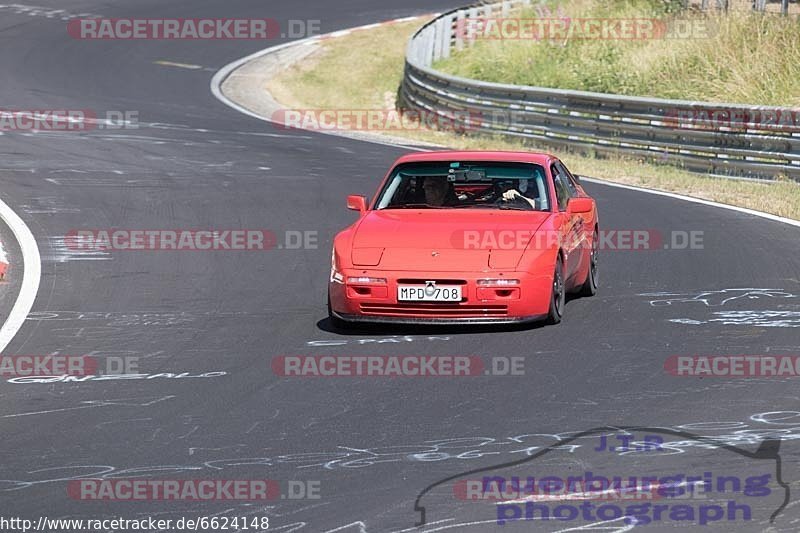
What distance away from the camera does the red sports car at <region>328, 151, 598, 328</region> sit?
10.5 metres

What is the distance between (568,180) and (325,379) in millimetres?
4415

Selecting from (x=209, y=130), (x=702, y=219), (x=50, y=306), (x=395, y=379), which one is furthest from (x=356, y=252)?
(x=209, y=130)

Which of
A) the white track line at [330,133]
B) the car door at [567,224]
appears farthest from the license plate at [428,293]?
the white track line at [330,133]

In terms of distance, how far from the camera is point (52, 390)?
352 inches

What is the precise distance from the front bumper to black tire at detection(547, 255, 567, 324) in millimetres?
107

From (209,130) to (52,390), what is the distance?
1754 cm

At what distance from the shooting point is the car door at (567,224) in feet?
37.3

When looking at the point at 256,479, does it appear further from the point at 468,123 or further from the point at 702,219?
the point at 468,123

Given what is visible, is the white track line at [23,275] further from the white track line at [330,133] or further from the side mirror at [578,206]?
the white track line at [330,133]

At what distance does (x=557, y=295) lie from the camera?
10.9m

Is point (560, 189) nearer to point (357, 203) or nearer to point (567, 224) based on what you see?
point (567, 224)

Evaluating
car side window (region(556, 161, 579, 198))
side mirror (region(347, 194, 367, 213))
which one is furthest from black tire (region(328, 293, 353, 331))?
car side window (region(556, 161, 579, 198))

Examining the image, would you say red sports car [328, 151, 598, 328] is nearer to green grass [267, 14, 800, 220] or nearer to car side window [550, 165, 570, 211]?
car side window [550, 165, 570, 211]

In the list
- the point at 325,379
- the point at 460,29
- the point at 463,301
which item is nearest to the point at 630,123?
the point at 463,301
